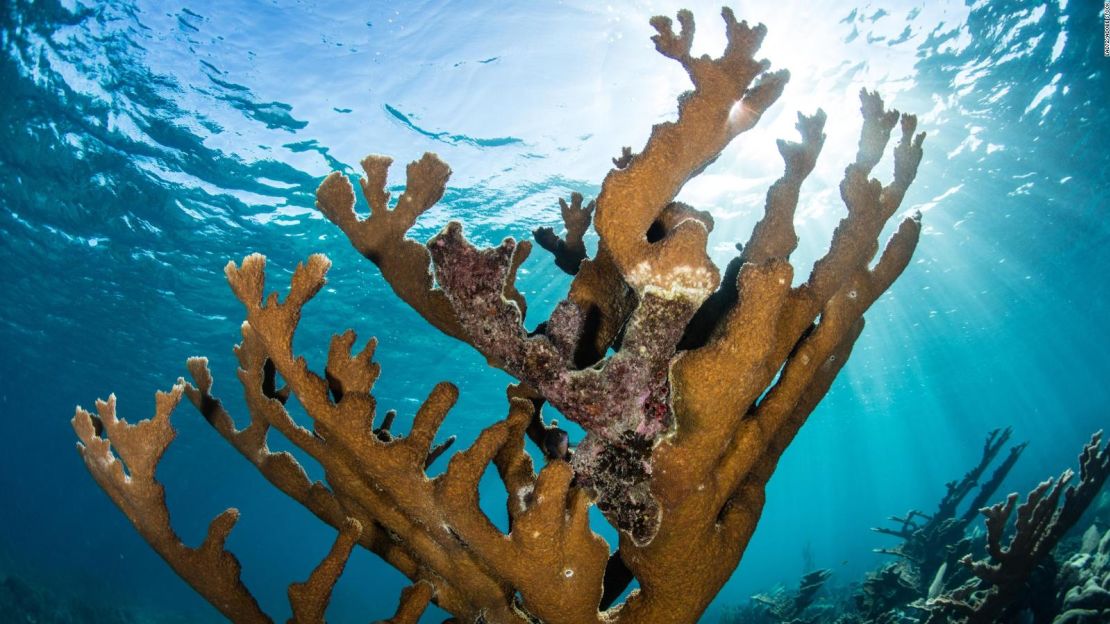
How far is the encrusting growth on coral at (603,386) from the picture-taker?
5.40 feet

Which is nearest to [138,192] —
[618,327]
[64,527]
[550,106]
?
[550,106]

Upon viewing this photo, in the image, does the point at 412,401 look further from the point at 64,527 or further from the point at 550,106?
the point at 64,527

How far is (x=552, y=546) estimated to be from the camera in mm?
1773

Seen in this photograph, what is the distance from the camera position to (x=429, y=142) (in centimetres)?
1335

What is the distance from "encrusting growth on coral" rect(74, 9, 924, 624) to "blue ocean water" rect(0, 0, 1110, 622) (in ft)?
6.06

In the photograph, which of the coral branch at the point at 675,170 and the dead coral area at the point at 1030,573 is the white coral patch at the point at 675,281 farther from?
the dead coral area at the point at 1030,573

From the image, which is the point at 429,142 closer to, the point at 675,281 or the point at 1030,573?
the point at 675,281

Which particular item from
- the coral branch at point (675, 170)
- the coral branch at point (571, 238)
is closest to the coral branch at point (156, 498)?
the coral branch at point (571, 238)

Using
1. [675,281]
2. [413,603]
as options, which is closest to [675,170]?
[675,281]

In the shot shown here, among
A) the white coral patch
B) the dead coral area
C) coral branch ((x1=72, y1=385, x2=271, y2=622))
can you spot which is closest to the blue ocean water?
the white coral patch

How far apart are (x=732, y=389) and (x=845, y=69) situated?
14.2 m

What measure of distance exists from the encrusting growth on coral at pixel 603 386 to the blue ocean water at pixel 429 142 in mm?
1846

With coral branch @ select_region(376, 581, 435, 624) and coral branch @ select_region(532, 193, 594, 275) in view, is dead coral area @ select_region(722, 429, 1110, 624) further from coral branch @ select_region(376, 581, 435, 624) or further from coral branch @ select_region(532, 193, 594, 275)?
coral branch @ select_region(376, 581, 435, 624)

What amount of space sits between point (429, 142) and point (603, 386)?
12878mm
